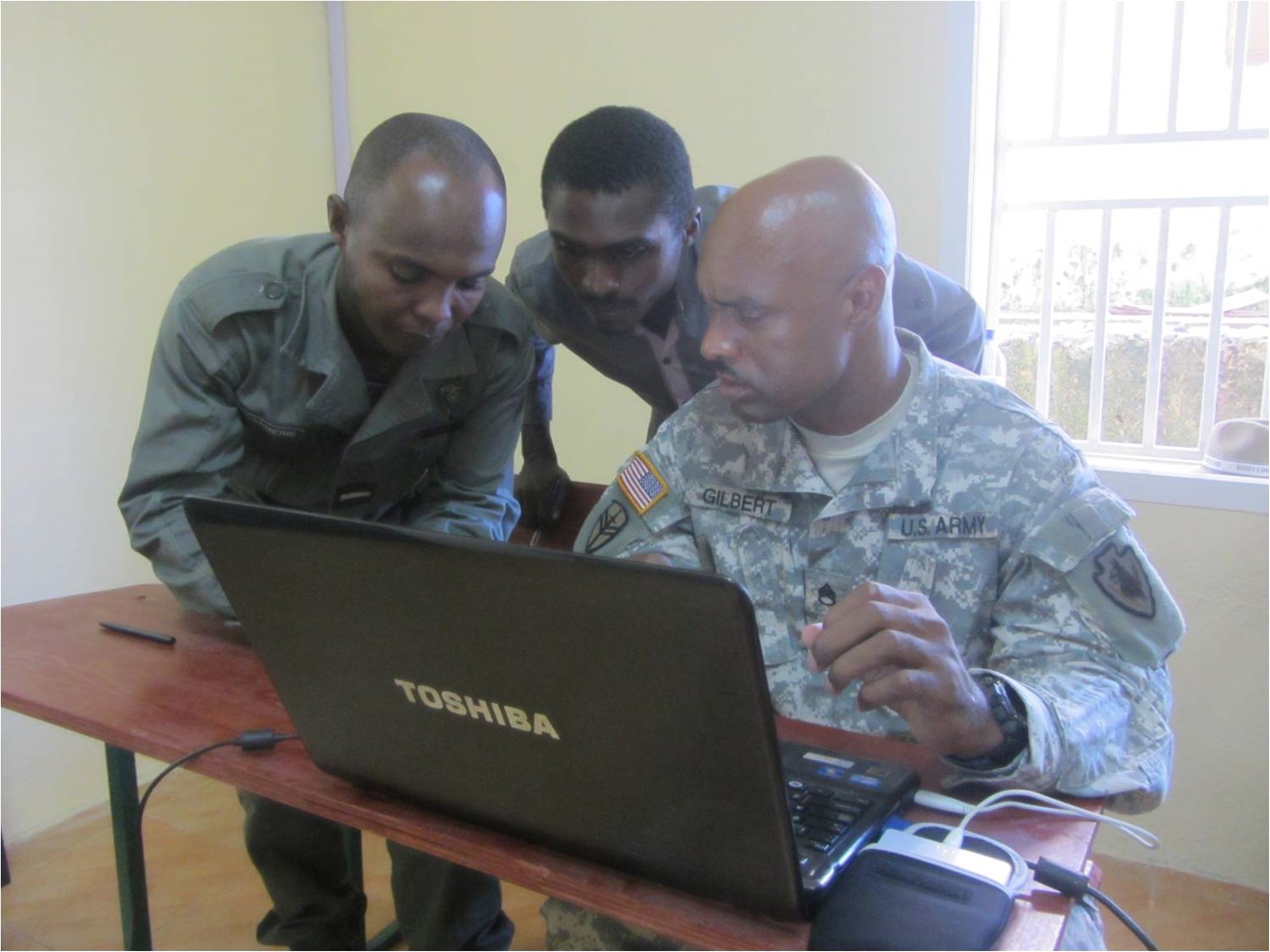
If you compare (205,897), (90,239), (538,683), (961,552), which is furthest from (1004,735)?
(90,239)

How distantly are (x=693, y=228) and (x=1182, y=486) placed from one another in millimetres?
1151

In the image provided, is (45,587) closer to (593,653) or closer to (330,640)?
(330,640)

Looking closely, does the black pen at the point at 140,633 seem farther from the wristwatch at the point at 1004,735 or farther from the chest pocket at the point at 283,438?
the wristwatch at the point at 1004,735

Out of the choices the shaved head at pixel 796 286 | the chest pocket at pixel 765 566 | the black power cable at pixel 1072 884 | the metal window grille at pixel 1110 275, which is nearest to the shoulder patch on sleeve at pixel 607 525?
the chest pocket at pixel 765 566

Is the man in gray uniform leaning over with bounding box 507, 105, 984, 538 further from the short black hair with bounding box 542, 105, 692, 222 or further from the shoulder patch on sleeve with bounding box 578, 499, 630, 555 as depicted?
the shoulder patch on sleeve with bounding box 578, 499, 630, 555

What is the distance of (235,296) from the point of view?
4.83 feet

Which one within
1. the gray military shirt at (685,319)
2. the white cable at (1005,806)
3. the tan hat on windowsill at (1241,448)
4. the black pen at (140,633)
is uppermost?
the gray military shirt at (685,319)

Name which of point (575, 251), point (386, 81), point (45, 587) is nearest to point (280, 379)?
point (575, 251)

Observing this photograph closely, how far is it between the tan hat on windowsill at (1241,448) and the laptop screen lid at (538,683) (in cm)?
176

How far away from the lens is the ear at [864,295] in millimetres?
1142

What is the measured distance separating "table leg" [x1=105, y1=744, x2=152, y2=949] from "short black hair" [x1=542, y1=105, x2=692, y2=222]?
94cm

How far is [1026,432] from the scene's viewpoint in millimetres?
1123

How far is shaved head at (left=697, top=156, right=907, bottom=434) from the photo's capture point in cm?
113

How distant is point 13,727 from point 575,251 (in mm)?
1699
